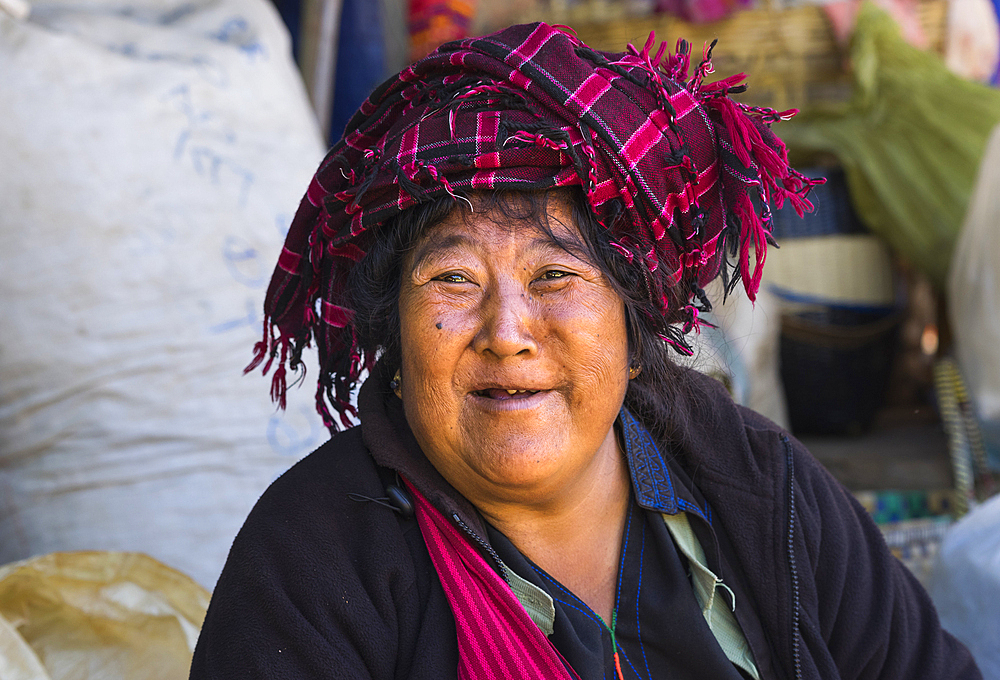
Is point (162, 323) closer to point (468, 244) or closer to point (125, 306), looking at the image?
point (125, 306)

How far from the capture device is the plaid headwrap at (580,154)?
3.61ft

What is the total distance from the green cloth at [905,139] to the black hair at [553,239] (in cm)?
229

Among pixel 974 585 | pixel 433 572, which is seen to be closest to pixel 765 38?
pixel 974 585

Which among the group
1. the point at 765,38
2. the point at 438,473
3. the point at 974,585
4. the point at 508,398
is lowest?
the point at 974,585

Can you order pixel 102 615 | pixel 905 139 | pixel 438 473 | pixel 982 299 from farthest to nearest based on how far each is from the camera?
pixel 905 139, pixel 982 299, pixel 102 615, pixel 438 473

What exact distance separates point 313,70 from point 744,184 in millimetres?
1979

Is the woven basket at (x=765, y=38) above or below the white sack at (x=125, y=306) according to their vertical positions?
above

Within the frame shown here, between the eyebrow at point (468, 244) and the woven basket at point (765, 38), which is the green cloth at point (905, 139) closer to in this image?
the woven basket at point (765, 38)

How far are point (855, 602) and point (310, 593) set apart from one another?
78 cm

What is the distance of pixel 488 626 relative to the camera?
111cm

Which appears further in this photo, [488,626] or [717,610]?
[717,610]

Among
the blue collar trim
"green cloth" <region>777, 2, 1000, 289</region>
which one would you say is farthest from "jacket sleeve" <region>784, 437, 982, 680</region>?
"green cloth" <region>777, 2, 1000, 289</region>

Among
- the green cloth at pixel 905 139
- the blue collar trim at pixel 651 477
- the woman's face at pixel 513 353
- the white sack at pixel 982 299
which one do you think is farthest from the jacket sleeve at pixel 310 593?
the green cloth at pixel 905 139

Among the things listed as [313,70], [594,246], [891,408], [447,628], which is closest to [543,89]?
[594,246]
